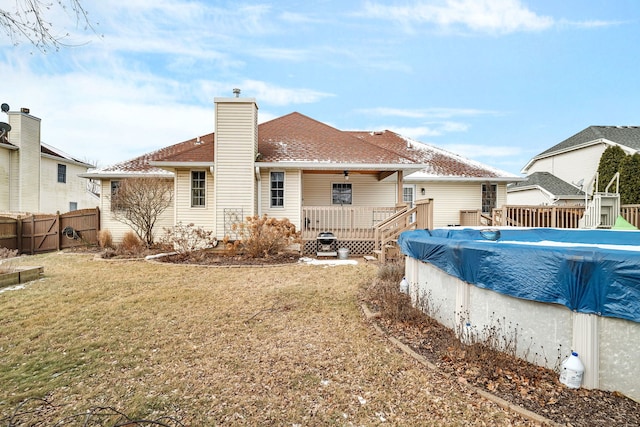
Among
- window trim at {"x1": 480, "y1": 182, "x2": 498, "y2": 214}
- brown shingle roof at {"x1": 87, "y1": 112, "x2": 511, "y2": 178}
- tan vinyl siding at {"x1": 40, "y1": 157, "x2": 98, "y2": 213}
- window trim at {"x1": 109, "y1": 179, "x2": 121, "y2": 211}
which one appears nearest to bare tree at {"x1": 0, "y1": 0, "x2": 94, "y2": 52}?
brown shingle roof at {"x1": 87, "y1": 112, "x2": 511, "y2": 178}

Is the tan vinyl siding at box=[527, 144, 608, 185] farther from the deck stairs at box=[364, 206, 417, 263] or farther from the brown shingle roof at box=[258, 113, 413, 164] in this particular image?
the deck stairs at box=[364, 206, 417, 263]

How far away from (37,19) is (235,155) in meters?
8.33

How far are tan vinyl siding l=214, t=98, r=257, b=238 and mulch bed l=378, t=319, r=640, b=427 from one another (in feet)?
28.9

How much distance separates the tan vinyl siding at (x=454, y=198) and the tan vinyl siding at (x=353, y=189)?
245cm

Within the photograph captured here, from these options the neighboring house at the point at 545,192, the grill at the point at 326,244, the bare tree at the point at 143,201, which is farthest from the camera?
the neighboring house at the point at 545,192

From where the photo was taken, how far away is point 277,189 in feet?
38.4

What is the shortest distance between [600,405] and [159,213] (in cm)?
1318

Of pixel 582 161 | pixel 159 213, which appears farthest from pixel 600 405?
pixel 582 161

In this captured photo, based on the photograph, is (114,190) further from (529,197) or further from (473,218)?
(529,197)

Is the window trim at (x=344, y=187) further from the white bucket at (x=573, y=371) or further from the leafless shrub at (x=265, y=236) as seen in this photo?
the white bucket at (x=573, y=371)

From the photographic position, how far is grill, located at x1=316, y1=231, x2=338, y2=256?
10441 mm

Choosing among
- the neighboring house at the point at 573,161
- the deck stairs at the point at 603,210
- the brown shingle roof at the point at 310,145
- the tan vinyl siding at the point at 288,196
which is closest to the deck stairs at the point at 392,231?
the brown shingle roof at the point at 310,145

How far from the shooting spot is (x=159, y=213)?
12.2m

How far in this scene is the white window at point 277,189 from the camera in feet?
38.4
